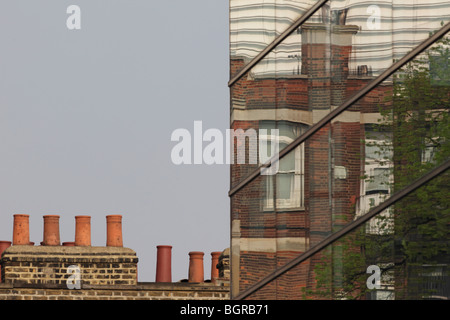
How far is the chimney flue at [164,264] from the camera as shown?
1240 inches

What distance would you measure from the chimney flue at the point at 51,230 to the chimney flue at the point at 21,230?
0.60 m

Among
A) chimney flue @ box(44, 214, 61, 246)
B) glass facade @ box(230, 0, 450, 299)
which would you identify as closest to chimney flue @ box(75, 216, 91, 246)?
chimney flue @ box(44, 214, 61, 246)

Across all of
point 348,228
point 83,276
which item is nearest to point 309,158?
point 348,228

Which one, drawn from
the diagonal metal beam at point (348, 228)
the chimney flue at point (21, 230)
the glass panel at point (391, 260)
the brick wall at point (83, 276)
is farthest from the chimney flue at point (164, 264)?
the glass panel at point (391, 260)

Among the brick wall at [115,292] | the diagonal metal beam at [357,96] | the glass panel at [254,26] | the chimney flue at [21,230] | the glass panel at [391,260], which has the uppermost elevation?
the glass panel at [254,26]

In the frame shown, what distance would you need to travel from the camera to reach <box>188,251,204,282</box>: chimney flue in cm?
3041

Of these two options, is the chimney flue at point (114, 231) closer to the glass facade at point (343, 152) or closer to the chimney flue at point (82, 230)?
the chimney flue at point (82, 230)

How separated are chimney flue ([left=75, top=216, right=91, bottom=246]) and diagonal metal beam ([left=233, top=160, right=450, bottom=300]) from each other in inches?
763

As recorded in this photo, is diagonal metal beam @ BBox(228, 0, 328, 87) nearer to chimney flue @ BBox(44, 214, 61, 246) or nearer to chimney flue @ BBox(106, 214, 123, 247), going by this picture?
chimney flue @ BBox(106, 214, 123, 247)

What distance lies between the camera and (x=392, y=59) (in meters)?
9.16

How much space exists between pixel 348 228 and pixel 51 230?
67.2 feet
